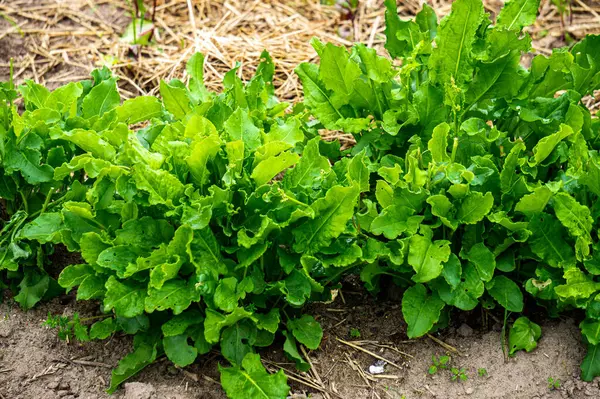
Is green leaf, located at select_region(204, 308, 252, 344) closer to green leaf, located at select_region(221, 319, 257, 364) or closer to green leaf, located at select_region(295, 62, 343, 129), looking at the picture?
green leaf, located at select_region(221, 319, 257, 364)

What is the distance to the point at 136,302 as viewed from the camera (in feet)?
8.60

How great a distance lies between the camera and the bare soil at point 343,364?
2752 mm

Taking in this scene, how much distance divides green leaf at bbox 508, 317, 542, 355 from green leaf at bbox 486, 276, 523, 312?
6 centimetres

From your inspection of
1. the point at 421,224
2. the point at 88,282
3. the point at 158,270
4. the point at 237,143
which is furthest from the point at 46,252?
the point at 421,224

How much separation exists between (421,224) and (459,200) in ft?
0.54

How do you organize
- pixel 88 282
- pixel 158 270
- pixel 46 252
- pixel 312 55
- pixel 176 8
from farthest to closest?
pixel 176 8 < pixel 312 55 < pixel 46 252 < pixel 88 282 < pixel 158 270

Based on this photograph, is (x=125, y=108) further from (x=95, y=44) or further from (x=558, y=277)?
(x=558, y=277)

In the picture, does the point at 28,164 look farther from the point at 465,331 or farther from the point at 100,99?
the point at 465,331

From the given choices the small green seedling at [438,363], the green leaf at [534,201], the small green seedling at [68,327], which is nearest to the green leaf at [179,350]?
the small green seedling at [68,327]

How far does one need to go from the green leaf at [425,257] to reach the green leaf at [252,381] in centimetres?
60

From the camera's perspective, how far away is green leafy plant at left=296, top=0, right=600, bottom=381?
8.96ft

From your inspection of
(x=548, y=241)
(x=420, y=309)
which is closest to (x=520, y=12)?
(x=548, y=241)

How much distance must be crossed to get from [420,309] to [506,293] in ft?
1.11

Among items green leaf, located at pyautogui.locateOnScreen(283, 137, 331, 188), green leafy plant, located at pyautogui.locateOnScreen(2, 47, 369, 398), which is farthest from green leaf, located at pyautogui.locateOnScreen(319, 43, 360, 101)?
green leaf, located at pyautogui.locateOnScreen(283, 137, 331, 188)
